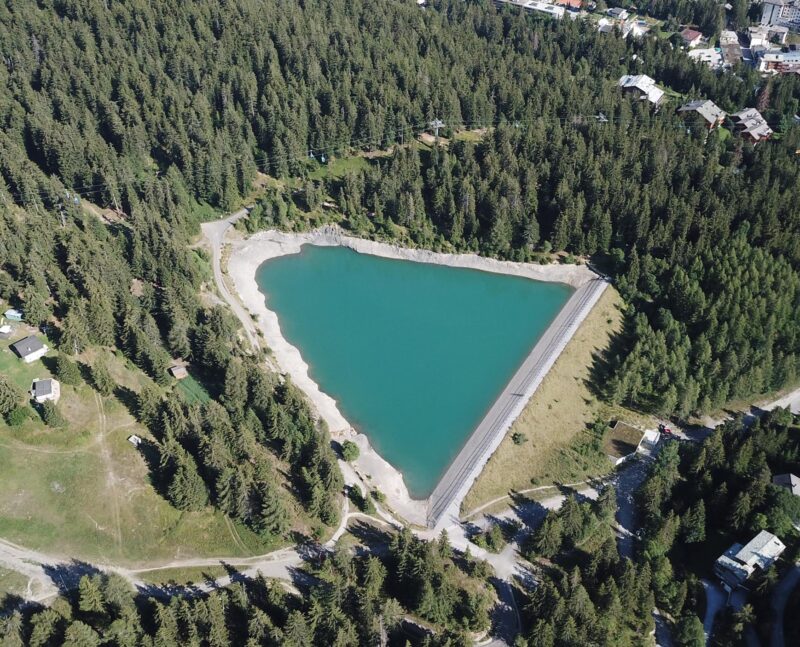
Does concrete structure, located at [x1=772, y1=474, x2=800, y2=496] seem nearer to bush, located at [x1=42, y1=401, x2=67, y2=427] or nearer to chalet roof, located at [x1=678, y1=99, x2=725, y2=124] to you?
bush, located at [x1=42, y1=401, x2=67, y2=427]

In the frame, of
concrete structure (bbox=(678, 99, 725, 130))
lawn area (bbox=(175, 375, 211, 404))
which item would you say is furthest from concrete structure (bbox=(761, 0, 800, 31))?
lawn area (bbox=(175, 375, 211, 404))

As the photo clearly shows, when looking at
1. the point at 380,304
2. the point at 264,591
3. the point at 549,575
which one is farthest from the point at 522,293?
the point at 264,591

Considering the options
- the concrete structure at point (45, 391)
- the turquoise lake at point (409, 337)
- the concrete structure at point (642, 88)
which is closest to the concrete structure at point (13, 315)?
the concrete structure at point (45, 391)

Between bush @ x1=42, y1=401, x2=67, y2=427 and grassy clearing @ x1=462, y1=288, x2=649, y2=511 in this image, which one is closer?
bush @ x1=42, y1=401, x2=67, y2=427

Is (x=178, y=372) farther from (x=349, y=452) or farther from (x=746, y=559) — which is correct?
(x=746, y=559)

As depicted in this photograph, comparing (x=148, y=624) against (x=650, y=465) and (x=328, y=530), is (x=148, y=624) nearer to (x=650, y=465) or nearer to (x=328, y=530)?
(x=328, y=530)
